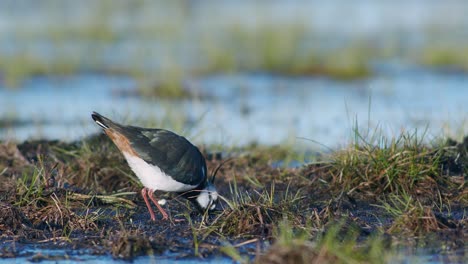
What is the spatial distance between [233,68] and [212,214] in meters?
8.75

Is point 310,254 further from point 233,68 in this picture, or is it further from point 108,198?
point 233,68

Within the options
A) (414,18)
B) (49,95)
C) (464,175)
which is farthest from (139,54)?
(464,175)

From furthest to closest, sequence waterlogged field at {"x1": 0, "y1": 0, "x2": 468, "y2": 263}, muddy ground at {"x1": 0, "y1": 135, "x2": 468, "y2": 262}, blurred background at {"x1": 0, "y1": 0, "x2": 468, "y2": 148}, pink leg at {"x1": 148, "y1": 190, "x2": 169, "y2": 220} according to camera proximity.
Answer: blurred background at {"x1": 0, "y1": 0, "x2": 468, "y2": 148}, pink leg at {"x1": 148, "y1": 190, "x2": 169, "y2": 220}, waterlogged field at {"x1": 0, "y1": 0, "x2": 468, "y2": 263}, muddy ground at {"x1": 0, "y1": 135, "x2": 468, "y2": 262}

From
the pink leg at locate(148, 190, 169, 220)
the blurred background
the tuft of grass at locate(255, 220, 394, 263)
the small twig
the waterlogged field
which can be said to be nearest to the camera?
the tuft of grass at locate(255, 220, 394, 263)

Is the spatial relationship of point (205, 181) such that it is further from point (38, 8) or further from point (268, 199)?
point (38, 8)

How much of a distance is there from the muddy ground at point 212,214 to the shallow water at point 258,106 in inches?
34.1

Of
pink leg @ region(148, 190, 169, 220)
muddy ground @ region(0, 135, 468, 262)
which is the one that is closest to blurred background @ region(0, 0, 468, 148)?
muddy ground @ region(0, 135, 468, 262)

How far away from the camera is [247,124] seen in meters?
10.9

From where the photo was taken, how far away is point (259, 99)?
1306cm

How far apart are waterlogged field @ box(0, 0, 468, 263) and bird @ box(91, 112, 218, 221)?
193 mm

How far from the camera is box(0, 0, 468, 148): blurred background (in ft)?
35.2

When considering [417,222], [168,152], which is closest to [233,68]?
[168,152]

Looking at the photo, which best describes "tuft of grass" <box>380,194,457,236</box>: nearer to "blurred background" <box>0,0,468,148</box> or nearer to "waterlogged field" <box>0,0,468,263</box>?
"waterlogged field" <box>0,0,468,263</box>

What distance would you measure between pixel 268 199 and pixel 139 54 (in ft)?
32.3
